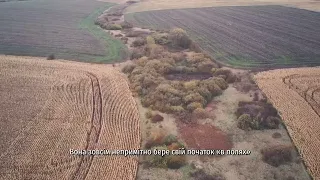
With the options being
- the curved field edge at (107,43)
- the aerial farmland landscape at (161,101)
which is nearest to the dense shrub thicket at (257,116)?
the aerial farmland landscape at (161,101)

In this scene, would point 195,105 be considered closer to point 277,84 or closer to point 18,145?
point 277,84

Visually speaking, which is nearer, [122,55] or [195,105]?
[195,105]

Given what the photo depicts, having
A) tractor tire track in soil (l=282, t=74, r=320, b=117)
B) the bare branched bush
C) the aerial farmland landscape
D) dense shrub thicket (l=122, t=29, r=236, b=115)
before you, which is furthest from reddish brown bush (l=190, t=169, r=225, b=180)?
the bare branched bush

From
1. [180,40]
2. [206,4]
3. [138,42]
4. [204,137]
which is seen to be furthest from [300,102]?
[206,4]

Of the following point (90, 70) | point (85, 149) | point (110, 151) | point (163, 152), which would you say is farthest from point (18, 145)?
point (90, 70)

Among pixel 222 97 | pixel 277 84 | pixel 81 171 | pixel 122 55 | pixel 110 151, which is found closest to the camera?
pixel 81 171

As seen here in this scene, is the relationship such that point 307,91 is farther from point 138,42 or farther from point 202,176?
point 138,42

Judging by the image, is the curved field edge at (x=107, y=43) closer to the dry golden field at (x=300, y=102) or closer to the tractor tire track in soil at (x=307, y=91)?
the dry golden field at (x=300, y=102)

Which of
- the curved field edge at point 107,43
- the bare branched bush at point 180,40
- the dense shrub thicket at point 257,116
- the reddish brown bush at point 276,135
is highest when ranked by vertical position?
the bare branched bush at point 180,40
